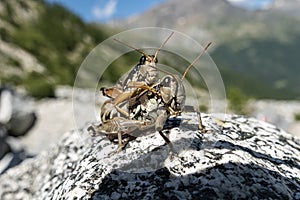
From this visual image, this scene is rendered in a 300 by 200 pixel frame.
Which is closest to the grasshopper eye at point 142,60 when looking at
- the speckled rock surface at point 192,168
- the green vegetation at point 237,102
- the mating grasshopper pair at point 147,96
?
the mating grasshopper pair at point 147,96

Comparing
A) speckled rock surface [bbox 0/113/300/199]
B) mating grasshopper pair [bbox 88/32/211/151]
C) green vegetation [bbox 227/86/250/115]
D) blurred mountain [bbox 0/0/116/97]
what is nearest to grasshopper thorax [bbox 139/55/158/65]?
mating grasshopper pair [bbox 88/32/211/151]

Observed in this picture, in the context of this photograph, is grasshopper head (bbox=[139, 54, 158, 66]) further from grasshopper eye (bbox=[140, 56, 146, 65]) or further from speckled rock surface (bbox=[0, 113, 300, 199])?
speckled rock surface (bbox=[0, 113, 300, 199])

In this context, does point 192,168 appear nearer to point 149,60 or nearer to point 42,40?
point 149,60

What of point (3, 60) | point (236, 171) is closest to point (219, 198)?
point (236, 171)

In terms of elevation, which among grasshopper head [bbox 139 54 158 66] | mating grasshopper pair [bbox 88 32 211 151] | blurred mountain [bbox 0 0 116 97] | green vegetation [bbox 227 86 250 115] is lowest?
green vegetation [bbox 227 86 250 115]

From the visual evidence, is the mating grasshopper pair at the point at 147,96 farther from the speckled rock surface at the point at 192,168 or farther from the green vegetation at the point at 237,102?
the green vegetation at the point at 237,102

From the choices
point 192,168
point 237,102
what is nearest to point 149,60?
point 192,168
